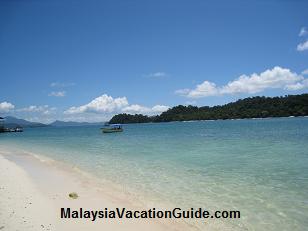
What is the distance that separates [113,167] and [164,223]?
33.0 feet

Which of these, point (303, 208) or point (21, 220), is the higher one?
point (21, 220)

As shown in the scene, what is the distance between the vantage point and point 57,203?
8.34m

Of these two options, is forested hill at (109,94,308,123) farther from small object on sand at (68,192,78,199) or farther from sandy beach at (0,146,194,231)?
small object on sand at (68,192,78,199)

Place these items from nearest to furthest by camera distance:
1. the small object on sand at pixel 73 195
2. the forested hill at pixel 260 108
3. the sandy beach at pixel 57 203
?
the sandy beach at pixel 57 203, the small object on sand at pixel 73 195, the forested hill at pixel 260 108

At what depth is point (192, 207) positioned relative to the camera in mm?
8617

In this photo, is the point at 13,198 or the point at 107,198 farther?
the point at 107,198

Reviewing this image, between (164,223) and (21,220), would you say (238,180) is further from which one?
(21,220)

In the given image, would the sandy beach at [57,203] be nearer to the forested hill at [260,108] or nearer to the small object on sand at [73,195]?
the small object on sand at [73,195]

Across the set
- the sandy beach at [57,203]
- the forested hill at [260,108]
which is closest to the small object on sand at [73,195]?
the sandy beach at [57,203]

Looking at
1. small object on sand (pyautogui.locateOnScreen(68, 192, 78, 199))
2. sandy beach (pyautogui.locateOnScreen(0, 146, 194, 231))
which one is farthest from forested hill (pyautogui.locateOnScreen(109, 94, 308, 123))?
small object on sand (pyautogui.locateOnScreen(68, 192, 78, 199))

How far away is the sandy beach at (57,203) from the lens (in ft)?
21.4

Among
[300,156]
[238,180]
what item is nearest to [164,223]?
[238,180]

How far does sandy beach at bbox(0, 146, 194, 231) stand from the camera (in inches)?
256

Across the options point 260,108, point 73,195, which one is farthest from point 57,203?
point 260,108
